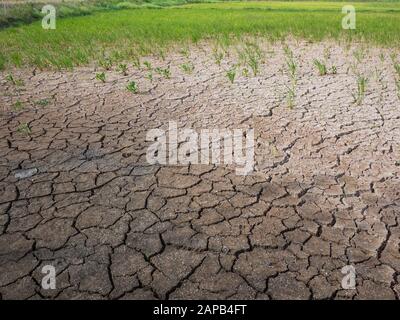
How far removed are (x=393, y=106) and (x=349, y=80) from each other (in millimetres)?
1113

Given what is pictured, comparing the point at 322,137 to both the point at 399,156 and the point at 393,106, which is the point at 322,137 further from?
the point at 393,106

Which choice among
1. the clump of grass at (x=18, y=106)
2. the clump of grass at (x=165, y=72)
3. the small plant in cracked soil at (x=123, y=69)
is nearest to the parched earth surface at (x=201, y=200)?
the clump of grass at (x=18, y=106)

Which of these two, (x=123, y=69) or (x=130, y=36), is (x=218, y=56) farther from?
(x=130, y=36)

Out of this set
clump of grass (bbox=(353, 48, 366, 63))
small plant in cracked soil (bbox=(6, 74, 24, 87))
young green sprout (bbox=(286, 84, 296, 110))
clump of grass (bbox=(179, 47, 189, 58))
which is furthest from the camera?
clump of grass (bbox=(179, 47, 189, 58))

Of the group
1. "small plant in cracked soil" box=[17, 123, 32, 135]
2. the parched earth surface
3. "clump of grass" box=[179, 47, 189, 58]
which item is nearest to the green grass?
"clump of grass" box=[179, 47, 189, 58]

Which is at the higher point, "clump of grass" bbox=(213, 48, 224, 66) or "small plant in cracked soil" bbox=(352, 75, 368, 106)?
"clump of grass" bbox=(213, 48, 224, 66)

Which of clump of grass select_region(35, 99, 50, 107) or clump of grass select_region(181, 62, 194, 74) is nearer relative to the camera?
clump of grass select_region(35, 99, 50, 107)

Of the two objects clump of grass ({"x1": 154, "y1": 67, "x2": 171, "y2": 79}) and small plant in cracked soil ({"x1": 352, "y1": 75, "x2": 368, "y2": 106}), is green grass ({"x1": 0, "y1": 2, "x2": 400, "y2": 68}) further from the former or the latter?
small plant in cracked soil ({"x1": 352, "y1": 75, "x2": 368, "y2": 106})

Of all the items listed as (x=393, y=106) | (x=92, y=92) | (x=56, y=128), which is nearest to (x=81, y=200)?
(x=56, y=128)

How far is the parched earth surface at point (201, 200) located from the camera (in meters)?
2.02

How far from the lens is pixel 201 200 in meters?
2.73

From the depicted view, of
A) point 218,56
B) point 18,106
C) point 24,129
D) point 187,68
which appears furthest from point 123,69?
point 24,129

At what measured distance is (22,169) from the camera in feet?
10.3

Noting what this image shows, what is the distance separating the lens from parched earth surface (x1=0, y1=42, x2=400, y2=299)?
2021 millimetres
